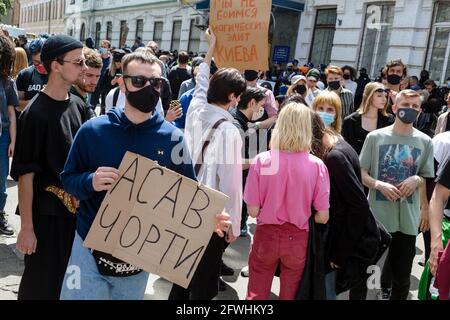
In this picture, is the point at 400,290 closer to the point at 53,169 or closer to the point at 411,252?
the point at 411,252

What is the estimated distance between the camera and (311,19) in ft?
51.7

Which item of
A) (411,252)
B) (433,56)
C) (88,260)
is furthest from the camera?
(433,56)

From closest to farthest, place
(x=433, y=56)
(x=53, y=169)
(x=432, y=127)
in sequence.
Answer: (x=53, y=169) → (x=432, y=127) → (x=433, y=56)

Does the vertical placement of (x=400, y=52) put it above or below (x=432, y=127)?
above

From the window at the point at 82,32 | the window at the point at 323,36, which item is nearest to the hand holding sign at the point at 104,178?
the window at the point at 323,36

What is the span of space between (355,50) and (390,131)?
11290 millimetres

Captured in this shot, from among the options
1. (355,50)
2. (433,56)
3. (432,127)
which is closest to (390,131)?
(432,127)

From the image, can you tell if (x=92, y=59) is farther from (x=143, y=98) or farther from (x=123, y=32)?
(x=123, y=32)

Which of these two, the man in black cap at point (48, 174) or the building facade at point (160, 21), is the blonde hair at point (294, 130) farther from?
the building facade at point (160, 21)

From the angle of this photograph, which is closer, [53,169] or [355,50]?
[53,169]

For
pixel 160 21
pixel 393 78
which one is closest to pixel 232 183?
pixel 393 78

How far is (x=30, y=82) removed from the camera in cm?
504

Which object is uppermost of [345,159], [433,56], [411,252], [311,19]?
[311,19]

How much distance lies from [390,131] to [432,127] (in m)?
6.06
